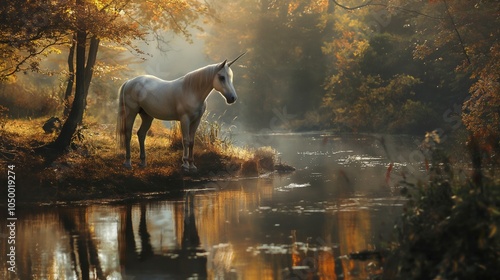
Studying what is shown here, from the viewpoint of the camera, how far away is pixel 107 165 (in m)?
18.2

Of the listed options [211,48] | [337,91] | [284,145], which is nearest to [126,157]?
[284,145]

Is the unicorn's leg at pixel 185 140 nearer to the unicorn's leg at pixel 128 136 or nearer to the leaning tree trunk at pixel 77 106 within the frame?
the unicorn's leg at pixel 128 136

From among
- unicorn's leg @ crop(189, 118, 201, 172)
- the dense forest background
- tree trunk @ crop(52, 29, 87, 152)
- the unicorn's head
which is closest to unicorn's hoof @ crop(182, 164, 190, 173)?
unicorn's leg @ crop(189, 118, 201, 172)

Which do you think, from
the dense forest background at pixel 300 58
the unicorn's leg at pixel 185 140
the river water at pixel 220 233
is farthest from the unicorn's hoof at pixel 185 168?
the dense forest background at pixel 300 58

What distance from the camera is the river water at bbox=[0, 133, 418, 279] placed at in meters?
8.53

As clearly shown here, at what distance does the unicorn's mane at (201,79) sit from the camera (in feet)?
59.3

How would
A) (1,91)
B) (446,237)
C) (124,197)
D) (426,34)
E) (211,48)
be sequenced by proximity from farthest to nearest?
(211,48) → (426,34) → (1,91) → (124,197) → (446,237)

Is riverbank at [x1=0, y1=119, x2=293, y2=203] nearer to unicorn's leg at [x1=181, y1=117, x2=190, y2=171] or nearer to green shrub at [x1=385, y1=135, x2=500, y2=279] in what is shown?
unicorn's leg at [x1=181, y1=117, x2=190, y2=171]

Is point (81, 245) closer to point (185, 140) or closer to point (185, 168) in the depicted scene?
point (185, 140)

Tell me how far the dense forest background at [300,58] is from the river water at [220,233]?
428cm

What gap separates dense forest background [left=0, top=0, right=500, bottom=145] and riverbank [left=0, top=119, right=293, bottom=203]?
5.39 feet

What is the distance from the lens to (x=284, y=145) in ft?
117

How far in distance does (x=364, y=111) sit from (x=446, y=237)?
34292 mm

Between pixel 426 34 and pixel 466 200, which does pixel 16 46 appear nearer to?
pixel 466 200
